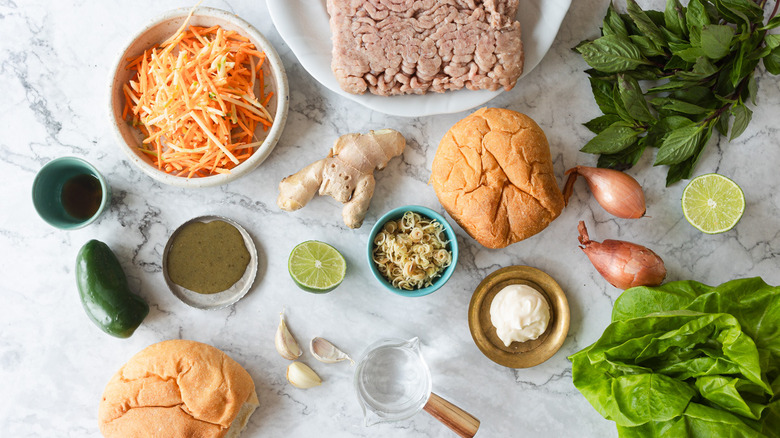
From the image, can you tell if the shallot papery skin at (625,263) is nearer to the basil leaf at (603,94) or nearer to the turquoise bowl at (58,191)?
the basil leaf at (603,94)

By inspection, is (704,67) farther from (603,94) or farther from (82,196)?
(82,196)

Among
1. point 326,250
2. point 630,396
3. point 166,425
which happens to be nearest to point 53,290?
point 166,425

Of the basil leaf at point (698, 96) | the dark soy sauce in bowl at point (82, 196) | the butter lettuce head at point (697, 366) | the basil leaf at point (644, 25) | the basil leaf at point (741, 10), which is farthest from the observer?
the dark soy sauce in bowl at point (82, 196)

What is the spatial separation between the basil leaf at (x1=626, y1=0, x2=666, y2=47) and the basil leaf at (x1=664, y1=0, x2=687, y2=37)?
5 cm

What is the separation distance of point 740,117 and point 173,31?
2.45 meters

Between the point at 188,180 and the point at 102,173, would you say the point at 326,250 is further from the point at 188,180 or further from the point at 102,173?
the point at 102,173

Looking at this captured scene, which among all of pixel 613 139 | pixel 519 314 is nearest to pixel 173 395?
pixel 519 314

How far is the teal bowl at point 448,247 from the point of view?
7.75ft

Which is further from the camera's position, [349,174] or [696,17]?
[349,174]

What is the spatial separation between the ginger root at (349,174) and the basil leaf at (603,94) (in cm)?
90

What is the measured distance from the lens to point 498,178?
226cm

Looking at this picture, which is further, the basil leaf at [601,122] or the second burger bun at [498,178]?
the basil leaf at [601,122]

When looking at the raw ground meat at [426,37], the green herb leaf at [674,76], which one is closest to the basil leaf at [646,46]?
the green herb leaf at [674,76]

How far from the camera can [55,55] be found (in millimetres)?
2555
